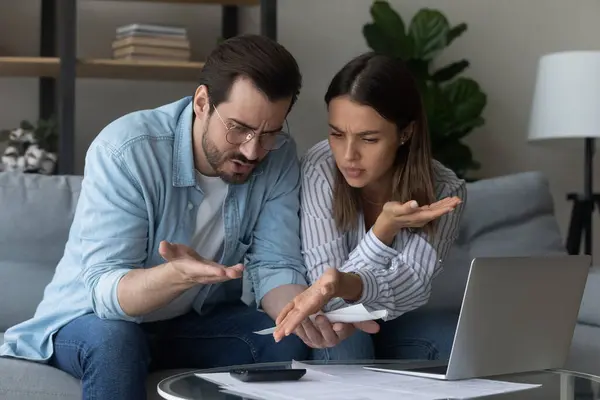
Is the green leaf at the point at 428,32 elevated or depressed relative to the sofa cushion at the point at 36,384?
elevated

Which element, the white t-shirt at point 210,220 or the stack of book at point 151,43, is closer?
the white t-shirt at point 210,220

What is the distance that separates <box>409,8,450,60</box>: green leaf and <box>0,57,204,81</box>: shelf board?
2.36ft

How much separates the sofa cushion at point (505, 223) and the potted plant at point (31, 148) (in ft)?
4.20

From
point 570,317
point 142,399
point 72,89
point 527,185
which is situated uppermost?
point 72,89

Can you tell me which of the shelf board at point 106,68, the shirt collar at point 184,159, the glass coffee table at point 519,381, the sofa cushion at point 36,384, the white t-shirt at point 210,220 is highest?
the shelf board at point 106,68

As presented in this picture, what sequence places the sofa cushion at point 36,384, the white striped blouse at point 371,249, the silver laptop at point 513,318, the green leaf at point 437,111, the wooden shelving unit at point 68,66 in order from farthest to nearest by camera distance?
1. the green leaf at point 437,111
2. the wooden shelving unit at point 68,66
3. the white striped blouse at point 371,249
4. the sofa cushion at point 36,384
5. the silver laptop at point 513,318

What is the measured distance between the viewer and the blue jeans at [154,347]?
1456 mm

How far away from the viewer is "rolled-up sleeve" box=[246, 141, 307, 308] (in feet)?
5.78

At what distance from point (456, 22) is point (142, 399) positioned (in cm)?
220

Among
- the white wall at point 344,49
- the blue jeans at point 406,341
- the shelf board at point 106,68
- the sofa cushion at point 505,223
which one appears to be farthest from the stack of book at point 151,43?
the blue jeans at point 406,341

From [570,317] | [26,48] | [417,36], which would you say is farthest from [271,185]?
[26,48]

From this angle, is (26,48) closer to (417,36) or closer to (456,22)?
(417,36)

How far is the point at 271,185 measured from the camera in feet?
5.92

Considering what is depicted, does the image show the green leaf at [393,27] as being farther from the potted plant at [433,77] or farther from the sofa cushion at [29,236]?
the sofa cushion at [29,236]
